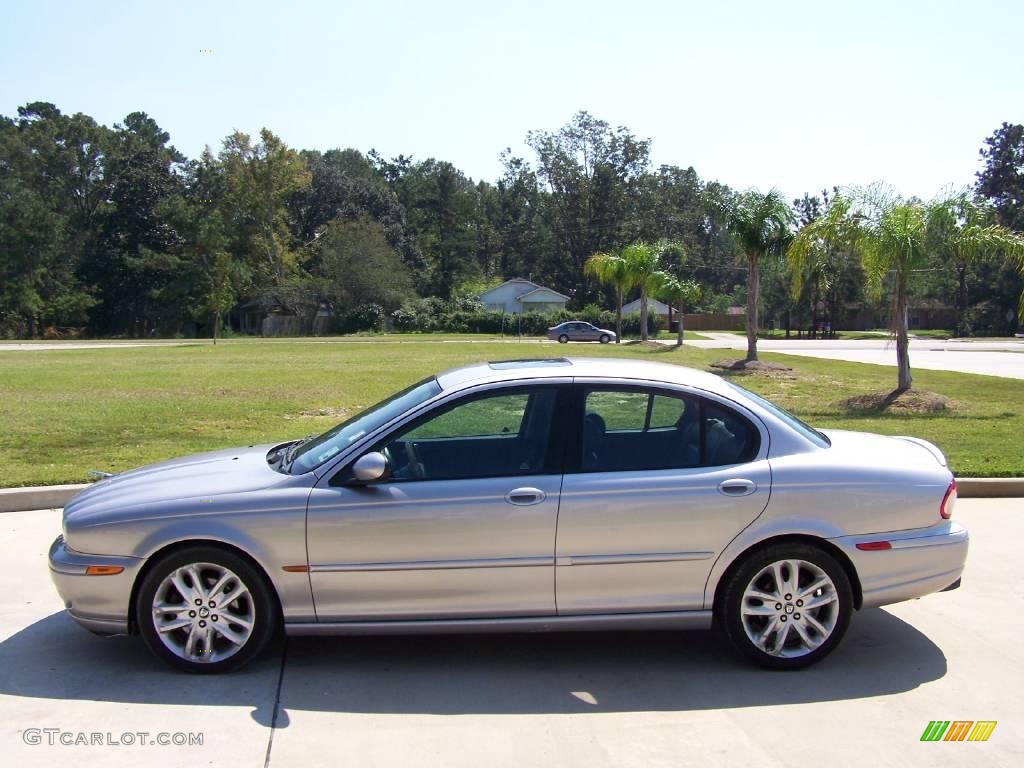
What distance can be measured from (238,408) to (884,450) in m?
11.4

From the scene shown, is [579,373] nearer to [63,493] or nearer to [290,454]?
[290,454]

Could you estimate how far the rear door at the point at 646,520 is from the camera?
15.3 feet

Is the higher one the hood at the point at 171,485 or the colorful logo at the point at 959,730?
the hood at the point at 171,485

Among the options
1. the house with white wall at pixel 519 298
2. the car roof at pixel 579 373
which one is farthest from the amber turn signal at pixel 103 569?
the house with white wall at pixel 519 298

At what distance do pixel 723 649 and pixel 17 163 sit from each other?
80257mm

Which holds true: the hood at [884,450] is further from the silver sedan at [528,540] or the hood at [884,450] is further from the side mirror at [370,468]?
the side mirror at [370,468]

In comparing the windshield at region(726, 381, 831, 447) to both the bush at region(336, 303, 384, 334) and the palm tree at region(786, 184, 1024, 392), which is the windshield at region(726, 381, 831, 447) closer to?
the palm tree at region(786, 184, 1024, 392)

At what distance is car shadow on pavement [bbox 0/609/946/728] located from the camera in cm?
Answer: 442

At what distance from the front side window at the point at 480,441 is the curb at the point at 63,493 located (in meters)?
4.56

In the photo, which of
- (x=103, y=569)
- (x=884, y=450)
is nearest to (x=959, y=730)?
(x=884, y=450)

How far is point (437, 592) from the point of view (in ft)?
15.2

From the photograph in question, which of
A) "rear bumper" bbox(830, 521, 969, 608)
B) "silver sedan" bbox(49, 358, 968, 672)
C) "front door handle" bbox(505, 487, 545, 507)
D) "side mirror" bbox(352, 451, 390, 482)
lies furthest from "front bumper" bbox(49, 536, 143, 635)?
"rear bumper" bbox(830, 521, 969, 608)

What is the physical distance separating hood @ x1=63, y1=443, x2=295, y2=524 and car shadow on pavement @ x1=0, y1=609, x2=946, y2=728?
2.68ft

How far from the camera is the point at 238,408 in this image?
48.0ft
